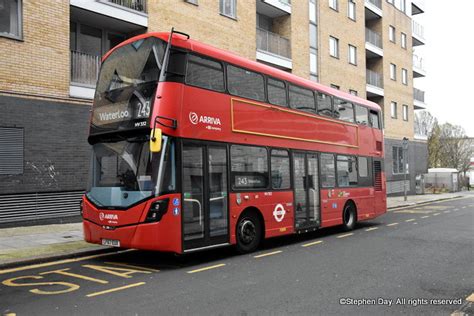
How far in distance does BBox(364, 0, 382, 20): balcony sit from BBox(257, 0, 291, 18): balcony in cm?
1065

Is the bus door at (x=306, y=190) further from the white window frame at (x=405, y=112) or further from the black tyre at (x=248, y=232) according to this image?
the white window frame at (x=405, y=112)

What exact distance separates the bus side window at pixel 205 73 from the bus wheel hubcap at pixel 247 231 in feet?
9.34

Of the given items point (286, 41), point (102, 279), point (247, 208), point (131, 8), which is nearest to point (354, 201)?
point (247, 208)

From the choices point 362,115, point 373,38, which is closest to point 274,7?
point 362,115

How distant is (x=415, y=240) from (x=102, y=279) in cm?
798

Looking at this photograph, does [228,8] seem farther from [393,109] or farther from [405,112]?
[405,112]

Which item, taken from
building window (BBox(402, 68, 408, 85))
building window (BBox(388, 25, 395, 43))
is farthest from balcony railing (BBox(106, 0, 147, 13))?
building window (BBox(402, 68, 408, 85))

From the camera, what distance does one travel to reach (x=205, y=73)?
8.70 m

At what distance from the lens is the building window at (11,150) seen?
1241 centimetres

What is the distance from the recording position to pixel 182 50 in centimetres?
820

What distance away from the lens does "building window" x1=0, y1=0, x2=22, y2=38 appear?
12.8m

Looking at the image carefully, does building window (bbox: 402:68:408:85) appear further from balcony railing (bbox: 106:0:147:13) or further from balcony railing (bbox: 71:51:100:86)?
balcony railing (bbox: 71:51:100:86)

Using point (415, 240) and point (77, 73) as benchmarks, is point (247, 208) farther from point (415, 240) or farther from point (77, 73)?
point (77, 73)

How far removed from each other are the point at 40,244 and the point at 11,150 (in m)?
3.87
